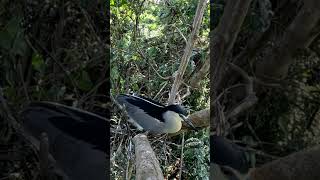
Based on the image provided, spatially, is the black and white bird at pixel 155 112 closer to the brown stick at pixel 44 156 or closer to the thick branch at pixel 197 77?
the thick branch at pixel 197 77

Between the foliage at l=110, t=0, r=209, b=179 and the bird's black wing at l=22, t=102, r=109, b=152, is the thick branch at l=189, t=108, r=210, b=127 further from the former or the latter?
the bird's black wing at l=22, t=102, r=109, b=152

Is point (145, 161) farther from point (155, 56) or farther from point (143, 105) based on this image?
point (155, 56)

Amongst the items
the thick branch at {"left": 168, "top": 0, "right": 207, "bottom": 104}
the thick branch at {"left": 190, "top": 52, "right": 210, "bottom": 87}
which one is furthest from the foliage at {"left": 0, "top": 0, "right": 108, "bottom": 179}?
the thick branch at {"left": 190, "top": 52, "right": 210, "bottom": 87}

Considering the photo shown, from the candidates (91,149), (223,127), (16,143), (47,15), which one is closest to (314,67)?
(223,127)

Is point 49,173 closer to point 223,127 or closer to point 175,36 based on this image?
point 223,127

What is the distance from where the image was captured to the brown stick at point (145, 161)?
1.74m

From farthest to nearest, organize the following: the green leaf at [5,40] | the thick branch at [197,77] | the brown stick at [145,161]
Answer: the thick branch at [197,77] < the brown stick at [145,161] < the green leaf at [5,40]

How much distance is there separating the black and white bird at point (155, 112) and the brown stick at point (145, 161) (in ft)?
0.35

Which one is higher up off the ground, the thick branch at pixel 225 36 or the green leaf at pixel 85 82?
the thick branch at pixel 225 36

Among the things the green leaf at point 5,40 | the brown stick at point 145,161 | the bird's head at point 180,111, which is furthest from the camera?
the bird's head at point 180,111

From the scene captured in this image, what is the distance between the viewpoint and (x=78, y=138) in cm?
127

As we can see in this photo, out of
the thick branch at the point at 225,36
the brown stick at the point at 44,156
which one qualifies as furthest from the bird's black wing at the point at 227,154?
the brown stick at the point at 44,156

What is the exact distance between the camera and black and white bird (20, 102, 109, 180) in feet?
4.10

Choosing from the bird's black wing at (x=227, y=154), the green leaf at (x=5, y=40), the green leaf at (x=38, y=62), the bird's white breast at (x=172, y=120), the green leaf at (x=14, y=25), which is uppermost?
the green leaf at (x=14, y=25)
